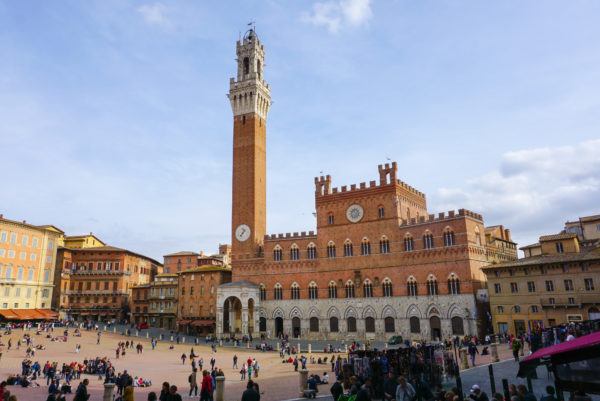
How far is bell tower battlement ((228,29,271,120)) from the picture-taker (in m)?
63.7

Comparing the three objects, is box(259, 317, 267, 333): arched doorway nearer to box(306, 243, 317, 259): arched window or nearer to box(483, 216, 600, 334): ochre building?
box(306, 243, 317, 259): arched window

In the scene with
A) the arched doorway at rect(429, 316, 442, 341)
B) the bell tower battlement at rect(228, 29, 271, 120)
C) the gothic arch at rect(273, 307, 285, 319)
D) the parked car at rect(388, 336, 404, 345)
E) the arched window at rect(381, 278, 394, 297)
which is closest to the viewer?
the parked car at rect(388, 336, 404, 345)

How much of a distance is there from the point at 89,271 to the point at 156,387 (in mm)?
48173

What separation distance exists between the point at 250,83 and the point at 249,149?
32.8 feet

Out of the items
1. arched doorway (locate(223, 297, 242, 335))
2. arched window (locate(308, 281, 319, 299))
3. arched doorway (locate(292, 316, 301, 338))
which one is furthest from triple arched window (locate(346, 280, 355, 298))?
arched doorway (locate(223, 297, 242, 335))

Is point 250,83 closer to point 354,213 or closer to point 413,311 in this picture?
point 354,213

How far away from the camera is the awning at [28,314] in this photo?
51537mm

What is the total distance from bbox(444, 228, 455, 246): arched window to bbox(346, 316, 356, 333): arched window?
44.8ft

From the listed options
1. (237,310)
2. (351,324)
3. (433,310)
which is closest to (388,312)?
(351,324)

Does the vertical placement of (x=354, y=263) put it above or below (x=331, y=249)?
below

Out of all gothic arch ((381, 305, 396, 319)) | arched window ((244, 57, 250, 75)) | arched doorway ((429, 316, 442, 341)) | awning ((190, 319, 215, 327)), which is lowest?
arched doorway ((429, 316, 442, 341))

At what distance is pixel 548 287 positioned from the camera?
38125 mm

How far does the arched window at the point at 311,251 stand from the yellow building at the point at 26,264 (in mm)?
35303

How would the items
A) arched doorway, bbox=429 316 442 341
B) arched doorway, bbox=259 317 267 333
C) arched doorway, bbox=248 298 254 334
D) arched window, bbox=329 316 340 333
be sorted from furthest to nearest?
arched doorway, bbox=259 317 267 333 → arched doorway, bbox=248 298 254 334 → arched window, bbox=329 316 340 333 → arched doorway, bbox=429 316 442 341
